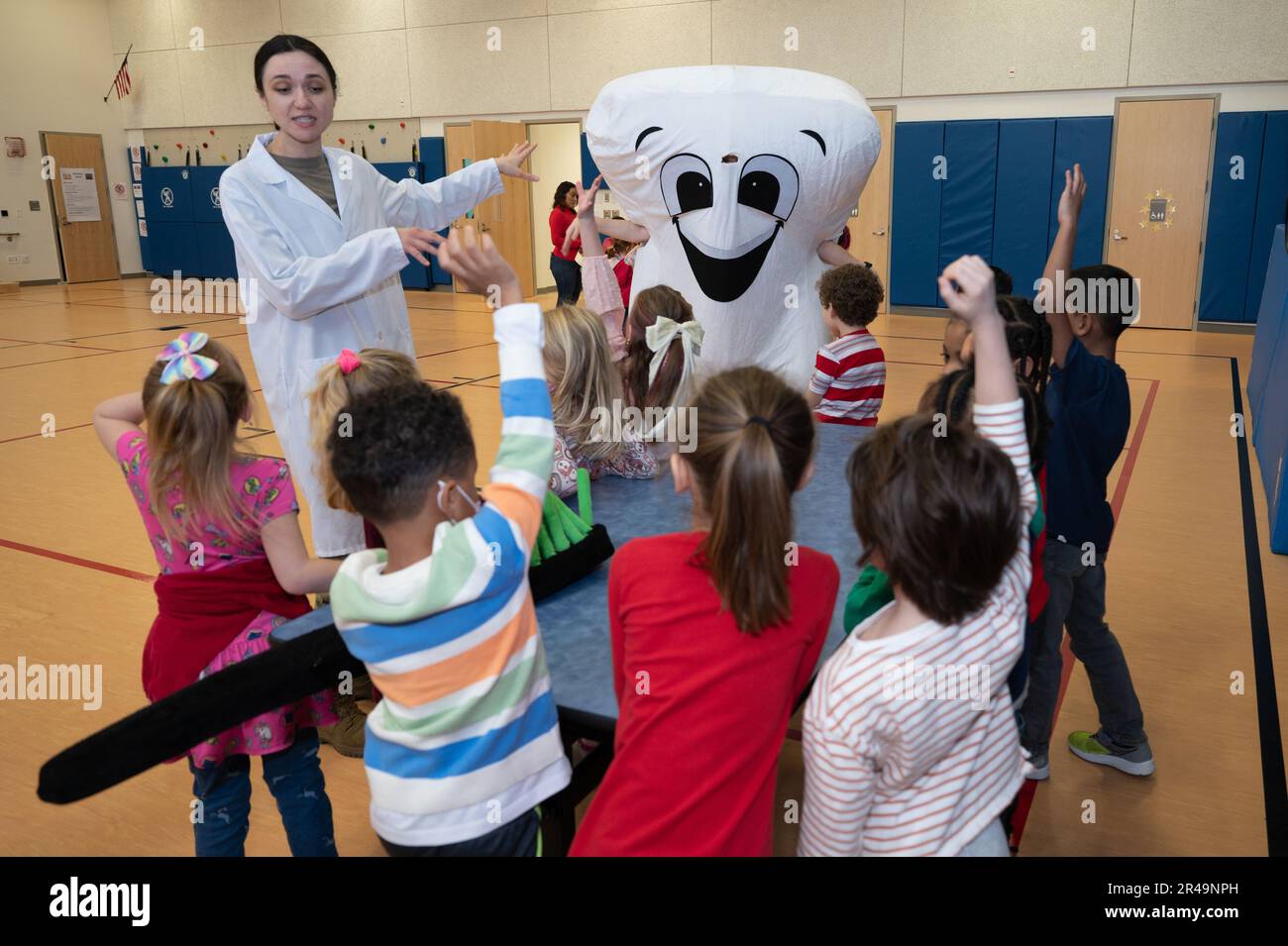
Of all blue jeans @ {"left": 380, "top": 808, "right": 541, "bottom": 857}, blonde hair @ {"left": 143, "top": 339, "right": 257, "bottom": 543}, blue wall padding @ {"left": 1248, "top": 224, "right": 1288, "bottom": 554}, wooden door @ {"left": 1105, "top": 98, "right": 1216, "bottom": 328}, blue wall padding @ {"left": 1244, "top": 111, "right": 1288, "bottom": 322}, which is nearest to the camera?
blue jeans @ {"left": 380, "top": 808, "right": 541, "bottom": 857}

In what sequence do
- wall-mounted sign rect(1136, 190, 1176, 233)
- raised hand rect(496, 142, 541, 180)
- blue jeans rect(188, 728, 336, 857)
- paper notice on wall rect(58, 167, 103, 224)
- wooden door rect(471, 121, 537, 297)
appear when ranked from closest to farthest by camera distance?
blue jeans rect(188, 728, 336, 857) < raised hand rect(496, 142, 541, 180) < wall-mounted sign rect(1136, 190, 1176, 233) < wooden door rect(471, 121, 537, 297) < paper notice on wall rect(58, 167, 103, 224)

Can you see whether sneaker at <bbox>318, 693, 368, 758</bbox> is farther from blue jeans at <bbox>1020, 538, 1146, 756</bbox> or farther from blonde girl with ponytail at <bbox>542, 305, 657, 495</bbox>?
blue jeans at <bbox>1020, 538, 1146, 756</bbox>

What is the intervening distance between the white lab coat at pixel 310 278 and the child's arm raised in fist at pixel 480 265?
93 cm

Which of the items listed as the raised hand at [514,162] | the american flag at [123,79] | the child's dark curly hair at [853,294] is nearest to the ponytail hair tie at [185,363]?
the raised hand at [514,162]

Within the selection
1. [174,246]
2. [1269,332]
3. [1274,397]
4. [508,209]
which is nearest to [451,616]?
[1274,397]

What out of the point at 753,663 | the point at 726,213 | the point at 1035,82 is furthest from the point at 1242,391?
the point at 753,663

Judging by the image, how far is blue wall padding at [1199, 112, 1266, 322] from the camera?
29.7 feet

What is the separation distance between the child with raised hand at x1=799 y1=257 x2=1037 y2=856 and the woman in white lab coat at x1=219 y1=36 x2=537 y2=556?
1526 mm

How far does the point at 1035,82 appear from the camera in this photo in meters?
9.73

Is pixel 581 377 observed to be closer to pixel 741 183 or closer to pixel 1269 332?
pixel 741 183

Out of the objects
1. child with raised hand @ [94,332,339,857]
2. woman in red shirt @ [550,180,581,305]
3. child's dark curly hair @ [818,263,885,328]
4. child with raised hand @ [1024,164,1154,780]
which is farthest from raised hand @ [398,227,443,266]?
woman in red shirt @ [550,180,581,305]

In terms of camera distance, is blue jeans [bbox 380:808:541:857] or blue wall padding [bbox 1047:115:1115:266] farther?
blue wall padding [bbox 1047:115:1115:266]

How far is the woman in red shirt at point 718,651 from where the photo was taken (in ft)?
4.32

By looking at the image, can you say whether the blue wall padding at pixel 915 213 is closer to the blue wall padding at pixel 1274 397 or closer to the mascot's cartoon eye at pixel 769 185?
the blue wall padding at pixel 1274 397
